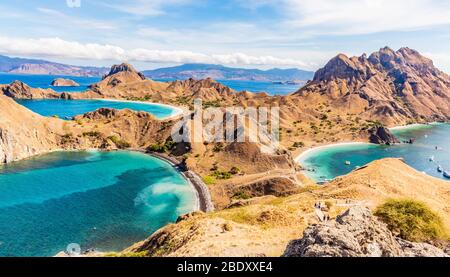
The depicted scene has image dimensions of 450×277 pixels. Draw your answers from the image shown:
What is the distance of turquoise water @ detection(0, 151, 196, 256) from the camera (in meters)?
62.9

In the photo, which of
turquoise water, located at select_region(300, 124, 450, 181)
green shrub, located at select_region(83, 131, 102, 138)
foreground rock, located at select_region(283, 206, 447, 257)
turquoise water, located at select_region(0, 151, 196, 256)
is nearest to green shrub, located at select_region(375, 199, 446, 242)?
foreground rock, located at select_region(283, 206, 447, 257)

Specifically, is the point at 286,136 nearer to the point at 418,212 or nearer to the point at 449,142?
the point at 449,142

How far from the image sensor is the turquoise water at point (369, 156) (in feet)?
434

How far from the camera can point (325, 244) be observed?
67.8 feet

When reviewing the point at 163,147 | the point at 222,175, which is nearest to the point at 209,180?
the point at 222,175

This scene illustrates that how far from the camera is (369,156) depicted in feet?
529

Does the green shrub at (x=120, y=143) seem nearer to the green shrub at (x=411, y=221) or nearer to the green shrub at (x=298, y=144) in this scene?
the green shrub at (x=298, y=144)

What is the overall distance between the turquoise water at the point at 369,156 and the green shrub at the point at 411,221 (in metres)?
81.2

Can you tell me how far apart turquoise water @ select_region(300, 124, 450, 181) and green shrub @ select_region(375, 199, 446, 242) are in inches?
3198

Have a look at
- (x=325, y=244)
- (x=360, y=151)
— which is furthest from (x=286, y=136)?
(x=325, y=244)

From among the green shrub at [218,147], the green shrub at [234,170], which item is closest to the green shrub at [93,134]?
the green shrub at [218,147]

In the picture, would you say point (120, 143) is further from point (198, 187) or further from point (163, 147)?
point (198, 187)

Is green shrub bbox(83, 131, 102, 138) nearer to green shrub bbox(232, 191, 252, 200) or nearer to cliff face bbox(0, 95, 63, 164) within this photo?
cliff face bbox(0, 95, 63, 164)

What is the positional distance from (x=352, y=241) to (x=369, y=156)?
15458 cm
